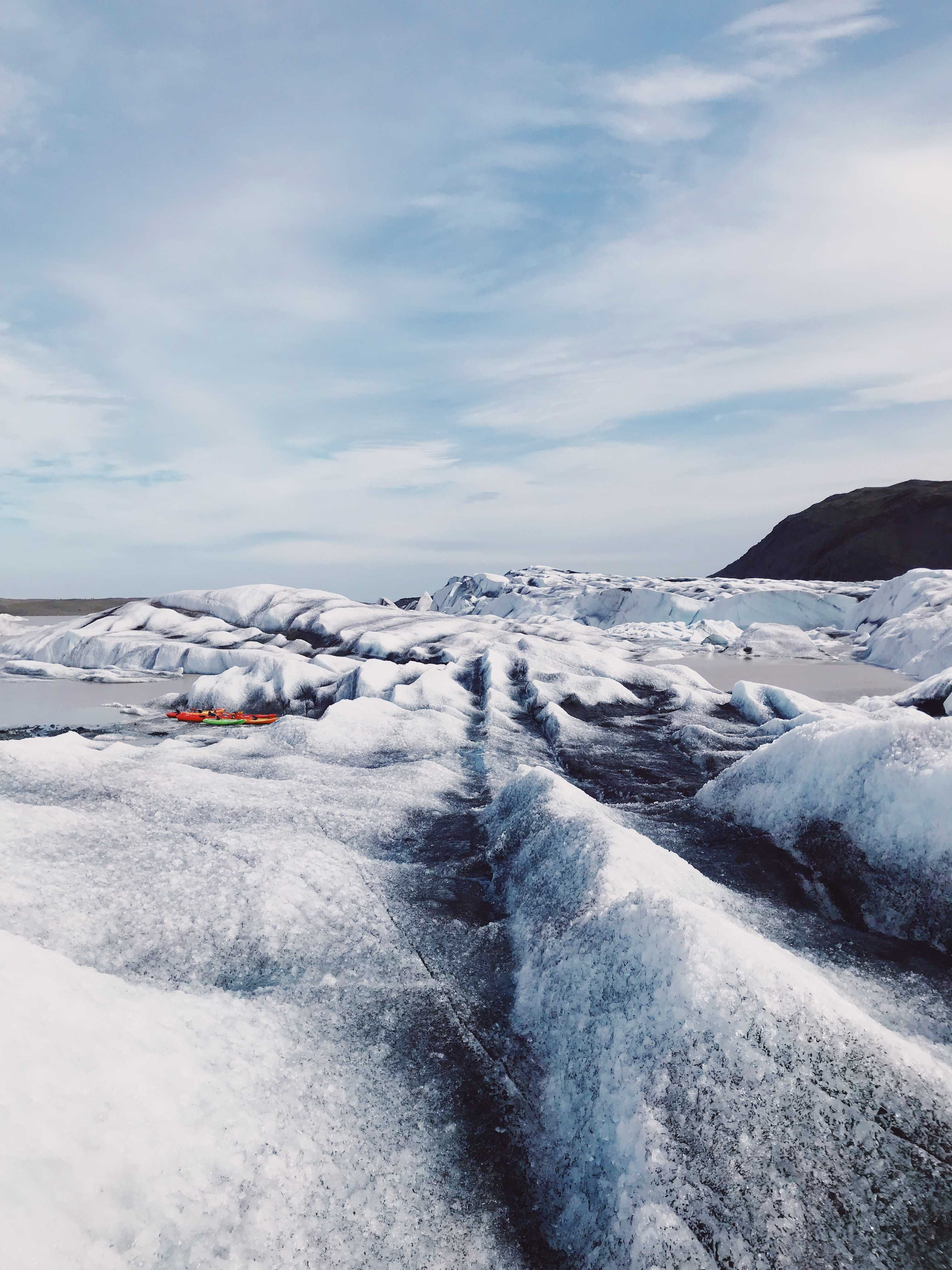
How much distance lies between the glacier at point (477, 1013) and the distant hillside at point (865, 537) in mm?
65997

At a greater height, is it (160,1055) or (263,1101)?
(160,1055)

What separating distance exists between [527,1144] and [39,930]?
2794 millimetres

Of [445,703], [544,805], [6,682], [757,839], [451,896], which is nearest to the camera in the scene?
[451,896]

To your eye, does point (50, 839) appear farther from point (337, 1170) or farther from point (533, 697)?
point (533, 697)

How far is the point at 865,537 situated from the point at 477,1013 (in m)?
78.7

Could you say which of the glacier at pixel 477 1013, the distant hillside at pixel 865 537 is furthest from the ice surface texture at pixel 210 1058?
the distant hillside at pixel 865 537

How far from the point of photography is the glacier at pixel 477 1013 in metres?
2.23

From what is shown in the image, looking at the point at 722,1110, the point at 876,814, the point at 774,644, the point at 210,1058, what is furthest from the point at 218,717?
the point at 774,644

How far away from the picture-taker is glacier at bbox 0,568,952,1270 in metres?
2.23

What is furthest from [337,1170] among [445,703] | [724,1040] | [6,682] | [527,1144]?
[6,682]

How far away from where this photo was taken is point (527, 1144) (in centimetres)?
274

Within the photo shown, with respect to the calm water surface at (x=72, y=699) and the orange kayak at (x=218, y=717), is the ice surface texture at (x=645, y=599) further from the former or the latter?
the orange kayak at (x=218, y=717)

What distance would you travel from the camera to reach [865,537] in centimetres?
6988

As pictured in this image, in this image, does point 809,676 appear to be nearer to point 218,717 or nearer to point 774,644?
point 774,644
